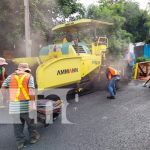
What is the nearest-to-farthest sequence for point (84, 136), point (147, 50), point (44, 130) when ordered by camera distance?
1. point (84, 136)
2. point (44, 130)
3. point (147, 50)

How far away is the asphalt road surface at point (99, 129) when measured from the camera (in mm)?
5016

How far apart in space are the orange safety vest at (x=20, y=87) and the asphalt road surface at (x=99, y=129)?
82 centimetres

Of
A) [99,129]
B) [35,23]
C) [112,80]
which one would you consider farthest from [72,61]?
[35,23]

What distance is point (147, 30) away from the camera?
26.5 metres

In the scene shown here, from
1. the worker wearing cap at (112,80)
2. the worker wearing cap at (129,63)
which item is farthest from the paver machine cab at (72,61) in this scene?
the worker wearing cap at (129,63)

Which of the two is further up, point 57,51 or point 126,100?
point 57,51

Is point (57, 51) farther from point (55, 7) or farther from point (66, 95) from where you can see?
point (55, 7)

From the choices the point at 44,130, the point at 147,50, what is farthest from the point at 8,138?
the point at 147,50

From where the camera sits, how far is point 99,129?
581 cm

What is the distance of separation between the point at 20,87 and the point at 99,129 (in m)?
1.77

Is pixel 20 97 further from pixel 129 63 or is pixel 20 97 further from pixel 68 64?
pixel 129 63

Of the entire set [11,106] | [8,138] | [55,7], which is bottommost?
[8,138]

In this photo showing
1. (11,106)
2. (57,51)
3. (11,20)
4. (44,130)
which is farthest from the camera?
(11,20)

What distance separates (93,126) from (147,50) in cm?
2006
